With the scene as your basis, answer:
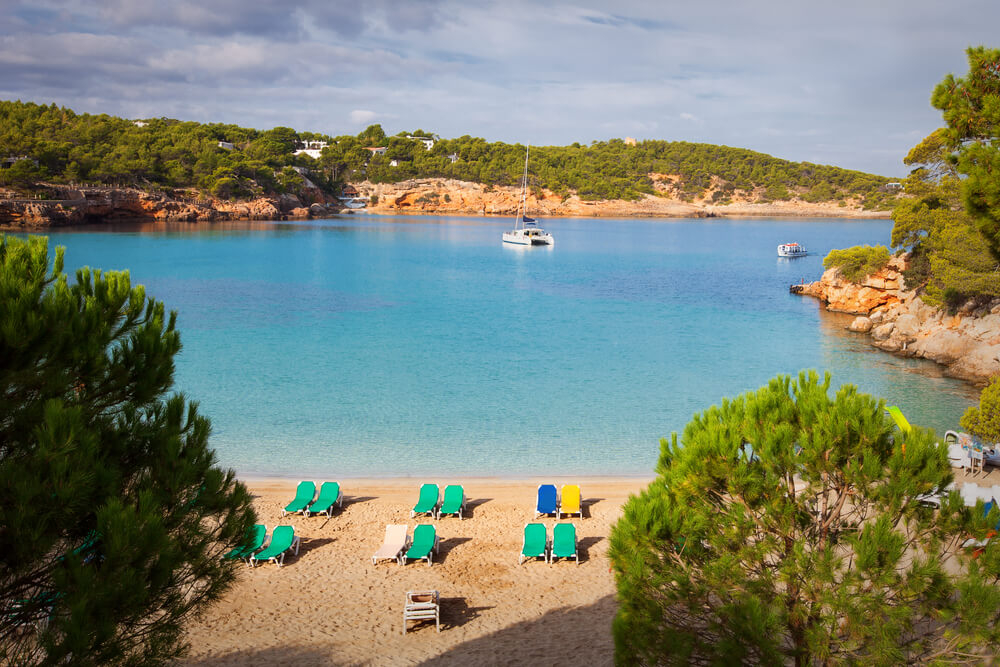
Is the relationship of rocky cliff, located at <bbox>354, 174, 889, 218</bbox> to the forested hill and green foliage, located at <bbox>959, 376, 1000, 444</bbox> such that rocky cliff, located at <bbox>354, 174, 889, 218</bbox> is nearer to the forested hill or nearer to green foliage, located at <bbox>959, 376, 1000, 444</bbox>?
the forested hill

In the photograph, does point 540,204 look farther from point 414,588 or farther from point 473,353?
point 414,588

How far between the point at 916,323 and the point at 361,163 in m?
83.7

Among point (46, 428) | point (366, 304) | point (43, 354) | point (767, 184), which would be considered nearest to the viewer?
point (46, 428)

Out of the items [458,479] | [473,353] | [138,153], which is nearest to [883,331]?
[473,353]

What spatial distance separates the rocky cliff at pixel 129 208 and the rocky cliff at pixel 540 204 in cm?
1291

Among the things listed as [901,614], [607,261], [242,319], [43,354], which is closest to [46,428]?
[43,354]

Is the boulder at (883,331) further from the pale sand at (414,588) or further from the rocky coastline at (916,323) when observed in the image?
the pale sand at (414,588)

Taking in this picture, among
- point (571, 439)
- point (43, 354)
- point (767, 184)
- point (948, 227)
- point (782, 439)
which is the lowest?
point (571, 439)

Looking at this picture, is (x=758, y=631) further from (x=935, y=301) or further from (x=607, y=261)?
(x=607, y=261)

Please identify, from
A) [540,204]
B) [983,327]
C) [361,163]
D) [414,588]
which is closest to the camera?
[414,588]

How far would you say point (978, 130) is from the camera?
4930 mm

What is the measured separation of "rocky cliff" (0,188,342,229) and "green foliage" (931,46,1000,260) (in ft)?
178

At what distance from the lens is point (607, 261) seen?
157ft

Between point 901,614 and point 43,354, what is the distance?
4.31 m
